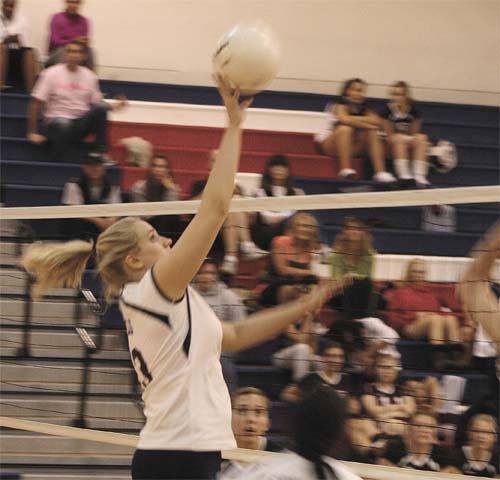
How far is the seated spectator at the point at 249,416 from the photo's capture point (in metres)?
5.07

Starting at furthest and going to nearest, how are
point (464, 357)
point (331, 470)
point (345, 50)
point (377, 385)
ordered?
point (345, 50)
point (464, 357)
point (377, 385)
point (331, 470)

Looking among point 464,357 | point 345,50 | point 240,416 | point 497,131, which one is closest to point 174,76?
point 345,50

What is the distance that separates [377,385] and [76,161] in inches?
153

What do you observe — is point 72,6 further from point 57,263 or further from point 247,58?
point 247,58

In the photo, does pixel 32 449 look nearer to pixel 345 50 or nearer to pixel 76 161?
pixel 76 161

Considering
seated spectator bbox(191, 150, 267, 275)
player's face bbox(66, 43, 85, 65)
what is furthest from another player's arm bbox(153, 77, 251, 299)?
player's face bbox(66, 43, 85, 65)

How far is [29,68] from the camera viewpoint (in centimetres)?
974

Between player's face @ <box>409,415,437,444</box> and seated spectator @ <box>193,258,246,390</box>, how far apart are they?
1.02 m

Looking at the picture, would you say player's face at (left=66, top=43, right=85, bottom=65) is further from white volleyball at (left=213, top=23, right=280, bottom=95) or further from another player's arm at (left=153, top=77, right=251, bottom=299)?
another player's arm at (left=153, top=77, right=251, bottom=299)

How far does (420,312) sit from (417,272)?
0.35 m

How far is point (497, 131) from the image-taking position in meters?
10.8

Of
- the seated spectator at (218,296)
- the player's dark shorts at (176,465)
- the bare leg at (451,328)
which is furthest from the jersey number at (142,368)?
the bare leg at (451,328)

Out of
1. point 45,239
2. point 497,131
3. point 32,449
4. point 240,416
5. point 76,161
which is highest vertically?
point 497,131

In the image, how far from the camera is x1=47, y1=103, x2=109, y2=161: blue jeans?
8.78 m
